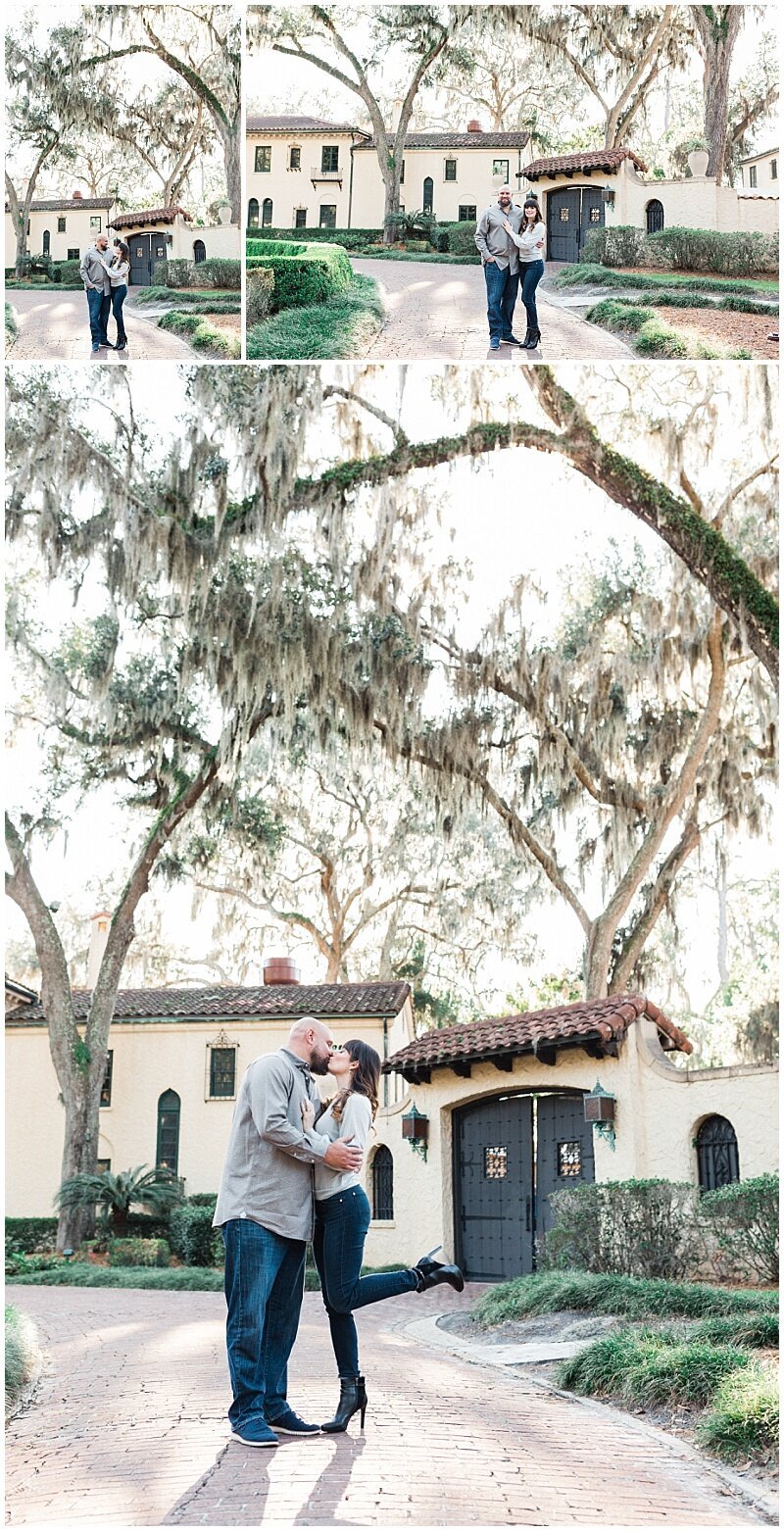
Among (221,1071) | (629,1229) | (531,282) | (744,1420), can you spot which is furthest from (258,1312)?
(221,1071)

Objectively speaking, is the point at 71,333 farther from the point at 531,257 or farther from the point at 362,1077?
the point at 362,1077

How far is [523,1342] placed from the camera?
27.1 feet

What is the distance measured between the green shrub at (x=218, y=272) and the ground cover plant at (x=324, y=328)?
0.53 m

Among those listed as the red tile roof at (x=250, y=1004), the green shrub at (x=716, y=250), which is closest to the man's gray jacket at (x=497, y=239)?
the green shrub at (x=716, y=250)

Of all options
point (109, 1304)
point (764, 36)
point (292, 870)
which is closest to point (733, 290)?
point (764, 36)

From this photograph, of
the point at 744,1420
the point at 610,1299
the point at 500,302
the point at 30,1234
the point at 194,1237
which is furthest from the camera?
the point at 30,1234

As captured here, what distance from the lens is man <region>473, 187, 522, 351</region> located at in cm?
1080

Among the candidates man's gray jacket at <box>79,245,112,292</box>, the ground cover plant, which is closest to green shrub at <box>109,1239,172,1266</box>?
the ground cover plant

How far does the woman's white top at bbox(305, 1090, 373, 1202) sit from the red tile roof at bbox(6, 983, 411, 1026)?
1465 cm

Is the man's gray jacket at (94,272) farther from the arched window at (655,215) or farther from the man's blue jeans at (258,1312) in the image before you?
the man's blue jeans at (258,1312)

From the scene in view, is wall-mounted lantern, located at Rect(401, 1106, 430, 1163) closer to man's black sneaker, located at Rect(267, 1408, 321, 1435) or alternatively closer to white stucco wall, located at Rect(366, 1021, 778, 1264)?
white stucco wall, located at Rect(366, 1021, 778, 1264)

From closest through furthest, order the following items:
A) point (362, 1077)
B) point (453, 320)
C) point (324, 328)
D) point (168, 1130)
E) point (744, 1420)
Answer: point (362, 1077) → point (744, 1420) → point (453, 320) → point (324, 328) → point (168, 1130)

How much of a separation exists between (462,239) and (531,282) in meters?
0.71

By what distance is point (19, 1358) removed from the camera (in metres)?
6.48
